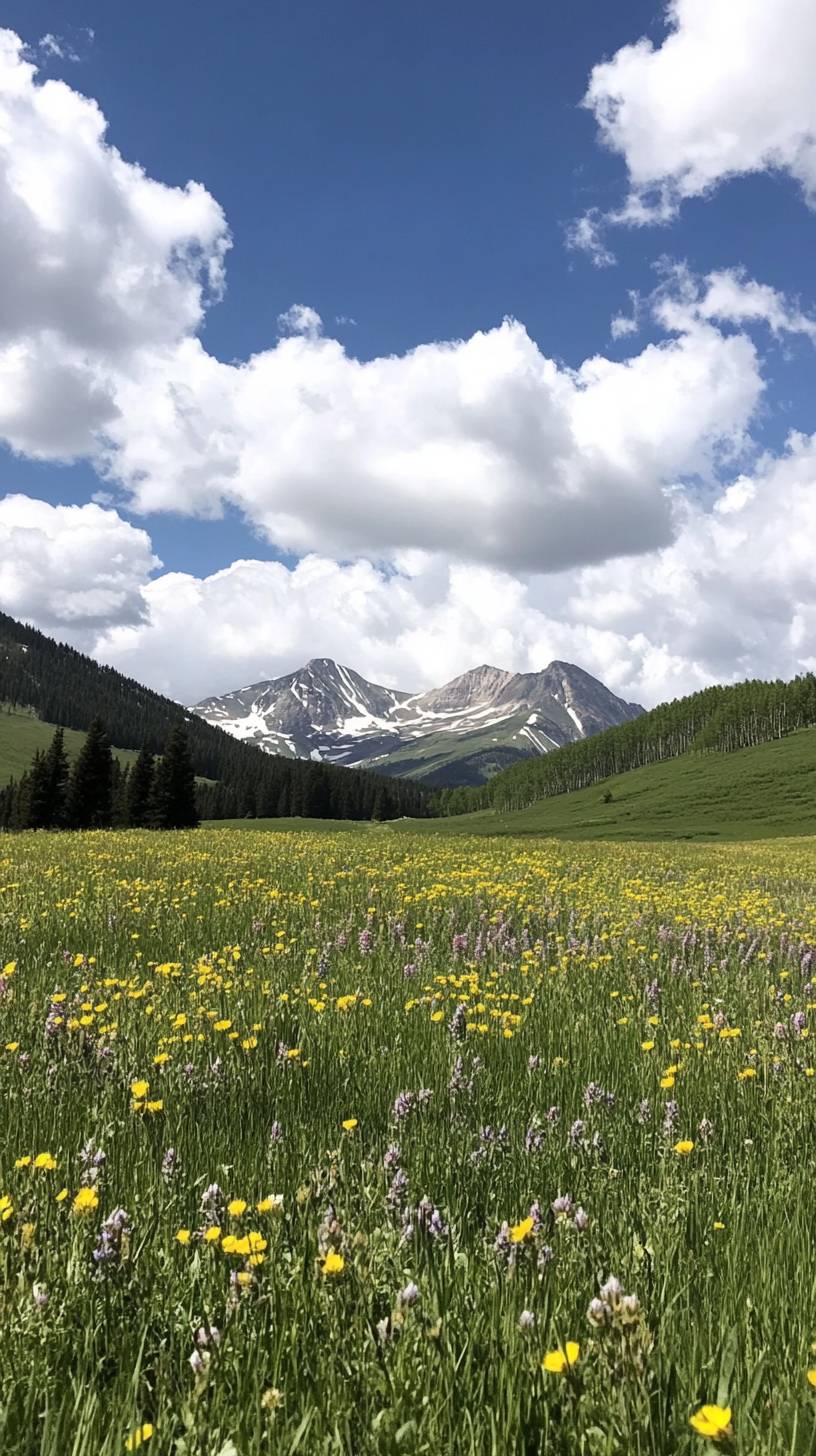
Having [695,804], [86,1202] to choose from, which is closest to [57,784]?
[86,1202]

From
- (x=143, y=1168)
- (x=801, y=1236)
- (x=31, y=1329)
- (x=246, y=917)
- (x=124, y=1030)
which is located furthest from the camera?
(x=246, y=917)

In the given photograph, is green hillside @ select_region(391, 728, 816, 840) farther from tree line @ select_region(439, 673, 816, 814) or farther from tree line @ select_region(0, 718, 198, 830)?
tree line @ select_region(0, 718, 198, 830)

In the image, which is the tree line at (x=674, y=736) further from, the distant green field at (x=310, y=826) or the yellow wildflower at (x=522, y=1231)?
the yellow wildflower at (x=522, y=1231)

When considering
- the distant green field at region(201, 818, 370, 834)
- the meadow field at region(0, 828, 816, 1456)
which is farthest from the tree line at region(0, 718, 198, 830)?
the meadow field at region(0, 828, 816, 1456)

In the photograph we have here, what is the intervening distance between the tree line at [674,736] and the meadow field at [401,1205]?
164814mm

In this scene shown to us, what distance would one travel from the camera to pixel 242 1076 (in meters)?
4.45

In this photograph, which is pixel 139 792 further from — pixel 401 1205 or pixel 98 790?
pixel 401 1205

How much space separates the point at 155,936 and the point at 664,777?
151332 mm

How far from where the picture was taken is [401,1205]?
2.90 meters

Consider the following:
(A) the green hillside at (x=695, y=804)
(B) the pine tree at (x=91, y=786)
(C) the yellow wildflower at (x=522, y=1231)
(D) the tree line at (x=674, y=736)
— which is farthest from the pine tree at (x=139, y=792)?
(D) the tree line at (x=674, y=736)

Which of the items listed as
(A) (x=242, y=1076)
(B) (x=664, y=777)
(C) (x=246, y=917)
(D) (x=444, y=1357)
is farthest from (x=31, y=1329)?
(B) (x=664, y=777)

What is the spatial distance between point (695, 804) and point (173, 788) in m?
85.0

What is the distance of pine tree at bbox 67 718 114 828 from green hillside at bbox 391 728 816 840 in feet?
94.3

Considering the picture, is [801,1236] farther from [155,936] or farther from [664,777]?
[664,777]
